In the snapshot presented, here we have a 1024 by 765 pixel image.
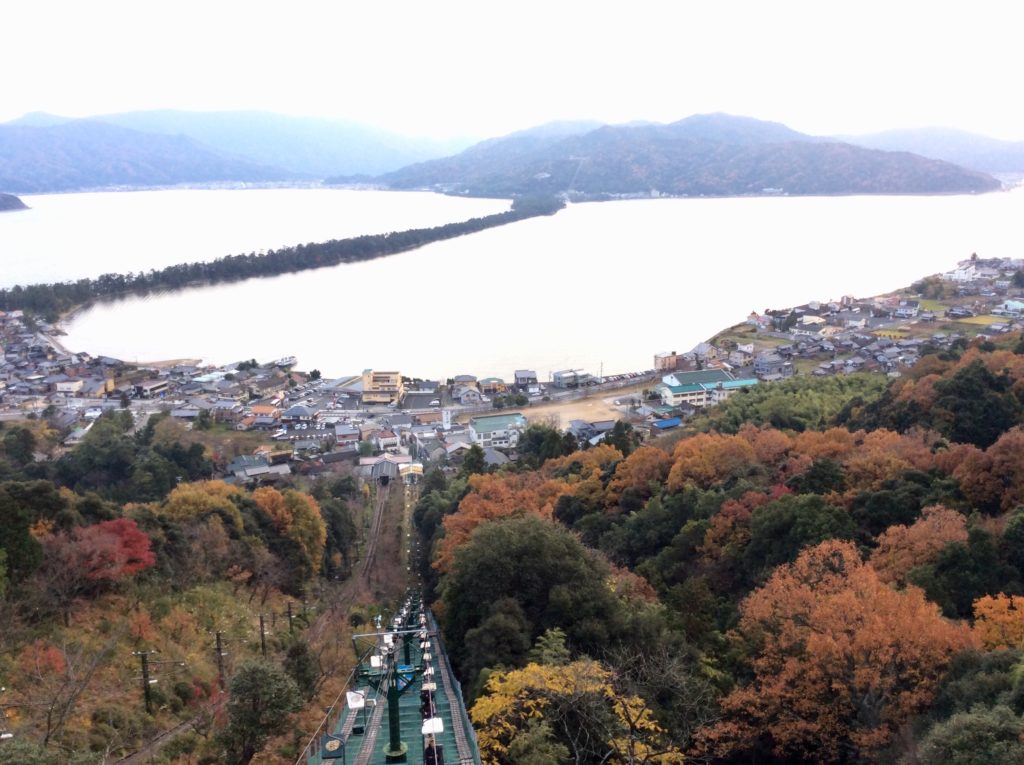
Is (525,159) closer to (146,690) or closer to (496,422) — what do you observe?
(496,422)

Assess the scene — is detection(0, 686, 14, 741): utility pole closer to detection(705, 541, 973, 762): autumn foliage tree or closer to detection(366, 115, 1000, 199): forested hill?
detection(705, 541, 973, 762): autumn foliage tree

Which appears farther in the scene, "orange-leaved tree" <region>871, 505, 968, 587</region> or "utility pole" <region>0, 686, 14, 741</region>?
"orange-leaved tree" <region>871, 505, 968, 587</region>

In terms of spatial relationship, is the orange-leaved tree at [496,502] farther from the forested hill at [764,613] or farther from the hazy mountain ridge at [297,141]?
the hazy mountain ridge at [297,141]

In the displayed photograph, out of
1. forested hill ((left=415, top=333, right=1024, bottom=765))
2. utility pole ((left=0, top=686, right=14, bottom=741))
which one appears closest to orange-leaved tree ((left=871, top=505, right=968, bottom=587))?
forested hill ((left=415, top=333, right=1024, bottom=765))

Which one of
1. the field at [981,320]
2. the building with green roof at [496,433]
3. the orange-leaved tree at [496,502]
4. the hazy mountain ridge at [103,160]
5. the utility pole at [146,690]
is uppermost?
the hazy mountain ridge at [103,160]

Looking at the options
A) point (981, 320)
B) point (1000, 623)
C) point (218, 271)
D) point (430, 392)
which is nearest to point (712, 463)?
point (1000, 623)

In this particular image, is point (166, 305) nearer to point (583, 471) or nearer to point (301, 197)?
point (583, 471)

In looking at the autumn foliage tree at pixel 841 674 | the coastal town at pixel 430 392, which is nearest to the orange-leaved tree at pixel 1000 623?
the autumn foliage tree at pixel 841 674
